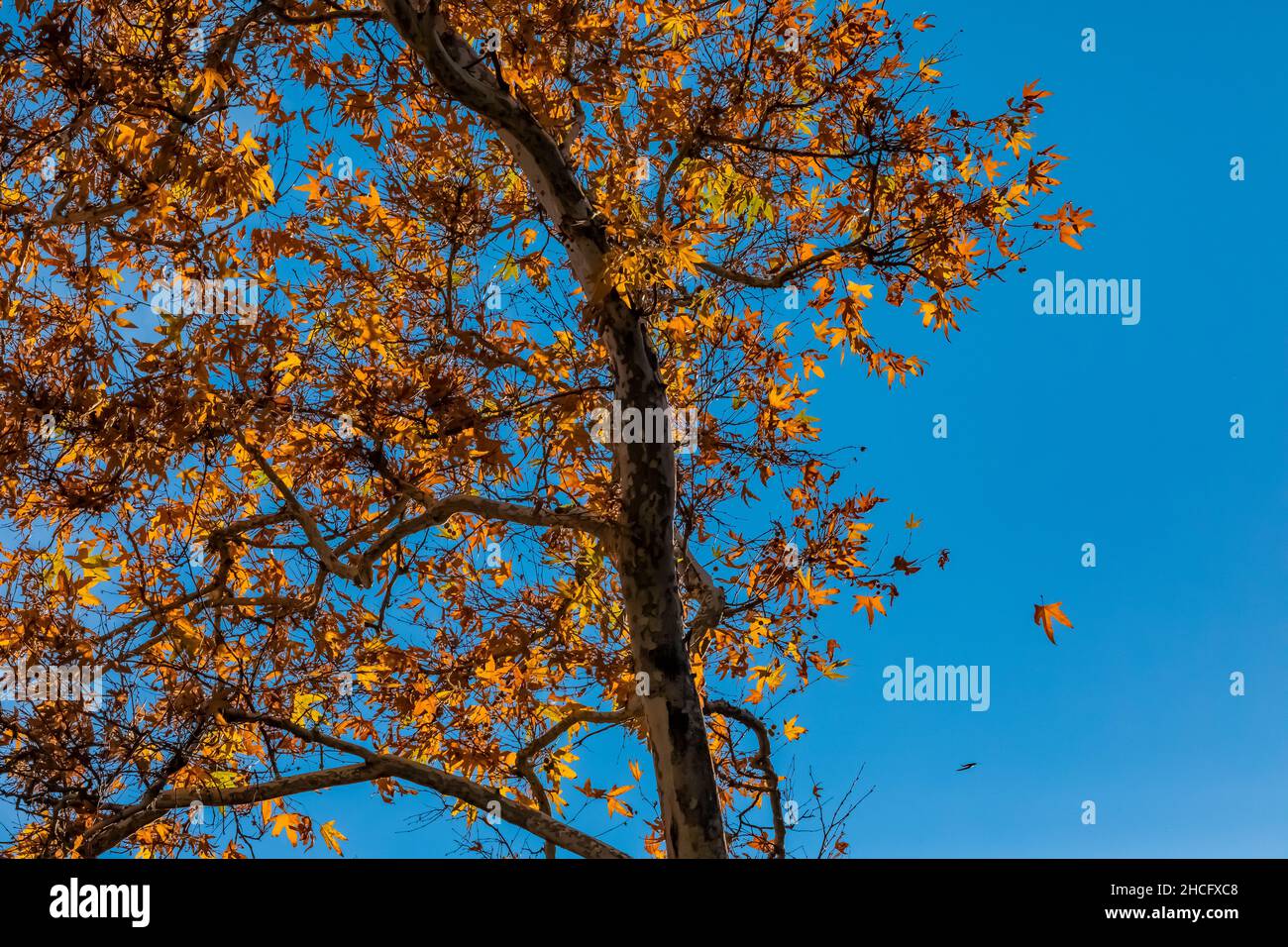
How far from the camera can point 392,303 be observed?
7215 millimetres

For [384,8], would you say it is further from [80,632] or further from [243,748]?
[243,748]

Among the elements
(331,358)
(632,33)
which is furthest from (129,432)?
(632,33)

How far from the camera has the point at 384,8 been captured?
552 centimetres

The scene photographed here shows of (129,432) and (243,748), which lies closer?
(129,432)

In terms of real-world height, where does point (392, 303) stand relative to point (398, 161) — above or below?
below

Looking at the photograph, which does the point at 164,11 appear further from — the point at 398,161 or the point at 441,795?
the point at 441,795

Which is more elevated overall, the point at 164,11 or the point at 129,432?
the point at 164,11

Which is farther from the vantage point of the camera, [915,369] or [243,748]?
[915,369]
